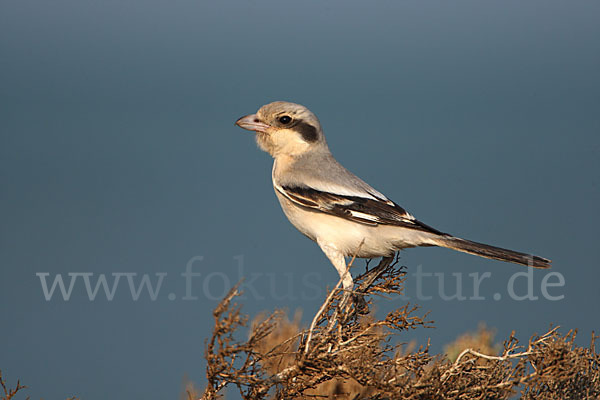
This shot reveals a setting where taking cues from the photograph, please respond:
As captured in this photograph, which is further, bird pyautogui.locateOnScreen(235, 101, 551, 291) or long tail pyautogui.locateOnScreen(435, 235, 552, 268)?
bird pyautogui.locateOnScreen(235, 101, 551, 291)

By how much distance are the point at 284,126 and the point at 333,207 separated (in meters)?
0.77

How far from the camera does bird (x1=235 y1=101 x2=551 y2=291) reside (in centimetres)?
358

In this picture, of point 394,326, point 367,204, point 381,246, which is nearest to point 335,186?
point 367,204

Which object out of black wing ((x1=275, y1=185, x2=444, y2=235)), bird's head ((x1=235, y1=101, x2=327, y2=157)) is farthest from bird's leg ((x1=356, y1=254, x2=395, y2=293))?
bird's head ((x1=235, y1=101, x2=327, y2=157))

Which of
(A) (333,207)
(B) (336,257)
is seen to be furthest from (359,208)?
(B) (336,257)

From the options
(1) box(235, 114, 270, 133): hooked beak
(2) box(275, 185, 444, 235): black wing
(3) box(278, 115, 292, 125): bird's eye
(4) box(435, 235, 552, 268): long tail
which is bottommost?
(4) box(435, 235, 552, 268): long tail

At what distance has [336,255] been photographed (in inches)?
143

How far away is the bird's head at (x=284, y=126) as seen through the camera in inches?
159

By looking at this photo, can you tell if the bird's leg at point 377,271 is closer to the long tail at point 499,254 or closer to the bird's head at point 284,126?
the long tail at point 499,254

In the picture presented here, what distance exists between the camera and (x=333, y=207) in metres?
3.63

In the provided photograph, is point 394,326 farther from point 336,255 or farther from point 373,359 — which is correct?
point 336,255

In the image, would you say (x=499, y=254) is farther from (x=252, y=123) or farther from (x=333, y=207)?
(x=252, y=123)

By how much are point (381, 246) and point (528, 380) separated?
4.19 ft

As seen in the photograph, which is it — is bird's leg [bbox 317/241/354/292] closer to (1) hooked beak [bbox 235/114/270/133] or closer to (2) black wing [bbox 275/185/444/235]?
(2) black wing [bbox 275/185/444/235]
